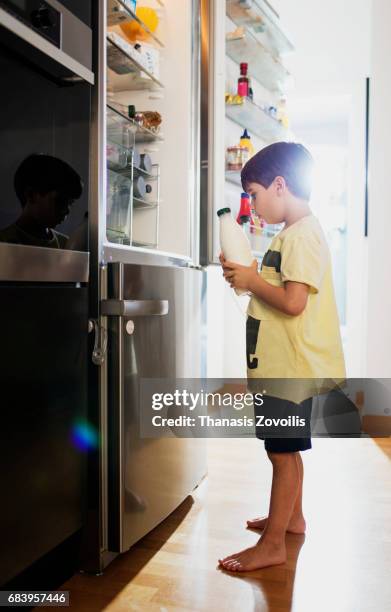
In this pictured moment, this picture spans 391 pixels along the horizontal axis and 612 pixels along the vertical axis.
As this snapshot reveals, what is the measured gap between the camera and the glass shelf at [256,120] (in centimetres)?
256

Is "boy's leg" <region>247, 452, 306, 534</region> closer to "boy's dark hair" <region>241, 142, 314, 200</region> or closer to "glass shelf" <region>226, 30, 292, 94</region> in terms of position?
"boy's dark hair" <region>241, 142, 314, 200</region>

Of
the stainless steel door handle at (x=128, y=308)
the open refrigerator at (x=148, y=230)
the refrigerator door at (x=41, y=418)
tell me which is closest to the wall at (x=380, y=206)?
the open refrigerator at (x=148, y=230)

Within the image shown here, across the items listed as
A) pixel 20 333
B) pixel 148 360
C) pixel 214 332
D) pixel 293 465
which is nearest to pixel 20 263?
pixel 20 333

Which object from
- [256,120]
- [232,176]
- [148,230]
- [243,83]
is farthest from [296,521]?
[256,120]

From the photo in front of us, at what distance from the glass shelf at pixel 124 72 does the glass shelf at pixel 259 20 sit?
745 mm

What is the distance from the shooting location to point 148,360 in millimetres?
1455

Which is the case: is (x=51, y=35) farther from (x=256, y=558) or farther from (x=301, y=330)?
(x=256, y=558)

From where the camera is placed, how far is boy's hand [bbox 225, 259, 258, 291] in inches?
56.9

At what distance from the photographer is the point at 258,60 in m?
2.83

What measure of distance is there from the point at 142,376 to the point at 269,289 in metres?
0.37

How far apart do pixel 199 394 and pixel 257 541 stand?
0.49 metres

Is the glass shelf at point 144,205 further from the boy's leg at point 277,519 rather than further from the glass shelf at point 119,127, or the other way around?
the boy's leg at point 277,519

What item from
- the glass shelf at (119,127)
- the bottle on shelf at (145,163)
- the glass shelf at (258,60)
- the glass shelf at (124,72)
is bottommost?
the bottle on shelf at (145,163)

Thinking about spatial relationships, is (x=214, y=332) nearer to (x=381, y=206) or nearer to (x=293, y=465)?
(x=381, y=206)
